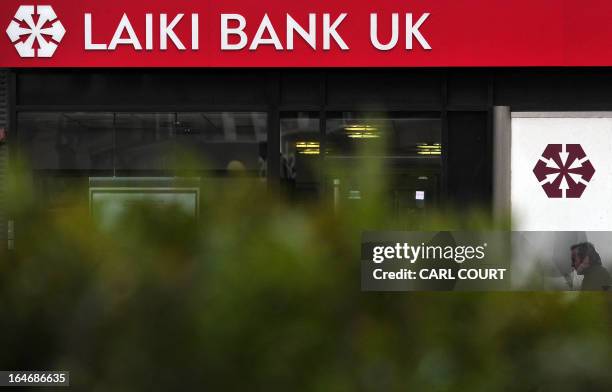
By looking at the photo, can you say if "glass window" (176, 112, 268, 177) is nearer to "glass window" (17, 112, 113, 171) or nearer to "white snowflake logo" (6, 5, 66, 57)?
"glass window" (17, 112, 113, 171)

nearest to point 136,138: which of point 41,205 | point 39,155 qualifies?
point 39,155

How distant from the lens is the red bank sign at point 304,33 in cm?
910

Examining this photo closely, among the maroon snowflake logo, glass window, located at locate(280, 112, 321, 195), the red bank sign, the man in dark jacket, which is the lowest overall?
the man in dark jacket

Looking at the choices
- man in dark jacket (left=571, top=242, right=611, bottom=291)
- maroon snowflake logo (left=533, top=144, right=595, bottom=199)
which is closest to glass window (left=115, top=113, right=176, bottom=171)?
maroon snowflake logo (left=533, top=144, right=595, bottom=199)

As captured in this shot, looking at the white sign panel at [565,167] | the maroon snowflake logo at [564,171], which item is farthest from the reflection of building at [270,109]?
the maroon snowflake logo at [564,171]

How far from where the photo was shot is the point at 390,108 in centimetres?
943

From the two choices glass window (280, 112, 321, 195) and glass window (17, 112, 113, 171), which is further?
glass window (17, 112, 113, 171)

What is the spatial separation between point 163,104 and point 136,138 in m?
0.54

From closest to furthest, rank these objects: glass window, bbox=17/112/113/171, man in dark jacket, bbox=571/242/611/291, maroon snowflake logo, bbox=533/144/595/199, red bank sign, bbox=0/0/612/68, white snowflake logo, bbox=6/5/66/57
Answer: man in dark jacket, bbox=571/242/611/291 < red bank sign, bbox=0/0/612/68 < white snowflake logo, bbox=6/5/66/57 < maroon snowflake logo, bbox=533/144/595/199 < glass window, bbox=17/112/113/171

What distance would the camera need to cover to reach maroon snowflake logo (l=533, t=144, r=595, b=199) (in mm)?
9336

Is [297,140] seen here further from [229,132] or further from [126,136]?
[126,136]

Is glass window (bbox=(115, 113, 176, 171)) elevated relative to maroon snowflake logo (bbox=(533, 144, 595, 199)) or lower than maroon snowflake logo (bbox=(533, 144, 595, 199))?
elevated

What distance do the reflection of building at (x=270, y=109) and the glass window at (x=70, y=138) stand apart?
0.5 inches

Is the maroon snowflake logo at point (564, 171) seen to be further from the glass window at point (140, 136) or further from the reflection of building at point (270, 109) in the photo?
the glass window at point (140, 136)
